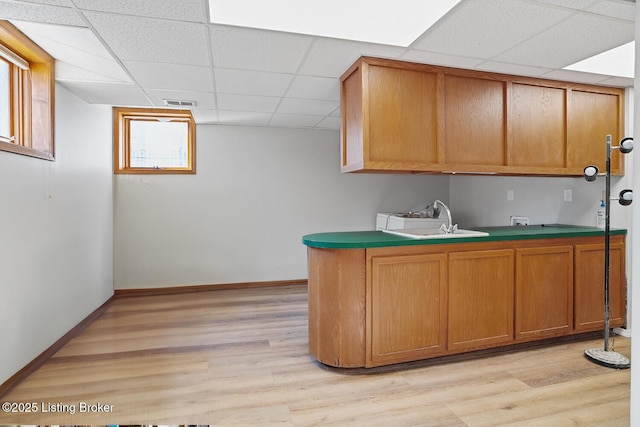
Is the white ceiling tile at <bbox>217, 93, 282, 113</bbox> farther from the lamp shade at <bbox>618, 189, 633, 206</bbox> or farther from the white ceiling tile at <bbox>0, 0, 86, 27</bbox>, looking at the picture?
the lamp shade at <bbox>618, 189, 633, 206</bbox>

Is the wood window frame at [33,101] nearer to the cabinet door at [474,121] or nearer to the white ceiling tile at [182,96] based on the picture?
the white ceiling tile at [182,96]

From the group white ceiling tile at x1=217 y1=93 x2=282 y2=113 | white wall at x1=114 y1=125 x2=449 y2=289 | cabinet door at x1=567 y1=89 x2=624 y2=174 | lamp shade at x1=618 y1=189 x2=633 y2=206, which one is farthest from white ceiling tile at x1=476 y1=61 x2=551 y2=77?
white wall at x1=114 y1=125 x2=449 y2=289

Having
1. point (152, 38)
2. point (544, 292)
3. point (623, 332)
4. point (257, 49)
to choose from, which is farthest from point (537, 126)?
point (152, 38)

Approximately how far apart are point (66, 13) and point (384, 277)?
245 centimetres

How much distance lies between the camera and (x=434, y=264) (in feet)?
8.22

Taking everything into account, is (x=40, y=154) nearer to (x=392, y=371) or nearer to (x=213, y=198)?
(x=213, y=198)

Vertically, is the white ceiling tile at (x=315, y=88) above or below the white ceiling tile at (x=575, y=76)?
below

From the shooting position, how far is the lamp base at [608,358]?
8.11ft

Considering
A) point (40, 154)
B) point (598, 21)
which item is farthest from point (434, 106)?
point (40, 154)

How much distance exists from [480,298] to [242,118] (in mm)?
3334

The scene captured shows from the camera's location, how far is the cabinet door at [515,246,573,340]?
9.05 feet

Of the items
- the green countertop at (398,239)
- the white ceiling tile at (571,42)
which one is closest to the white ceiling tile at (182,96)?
the green countertop at (398,239)

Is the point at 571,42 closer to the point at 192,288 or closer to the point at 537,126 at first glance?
the point at 537,126

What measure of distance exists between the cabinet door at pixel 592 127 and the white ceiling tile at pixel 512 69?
54 cm
